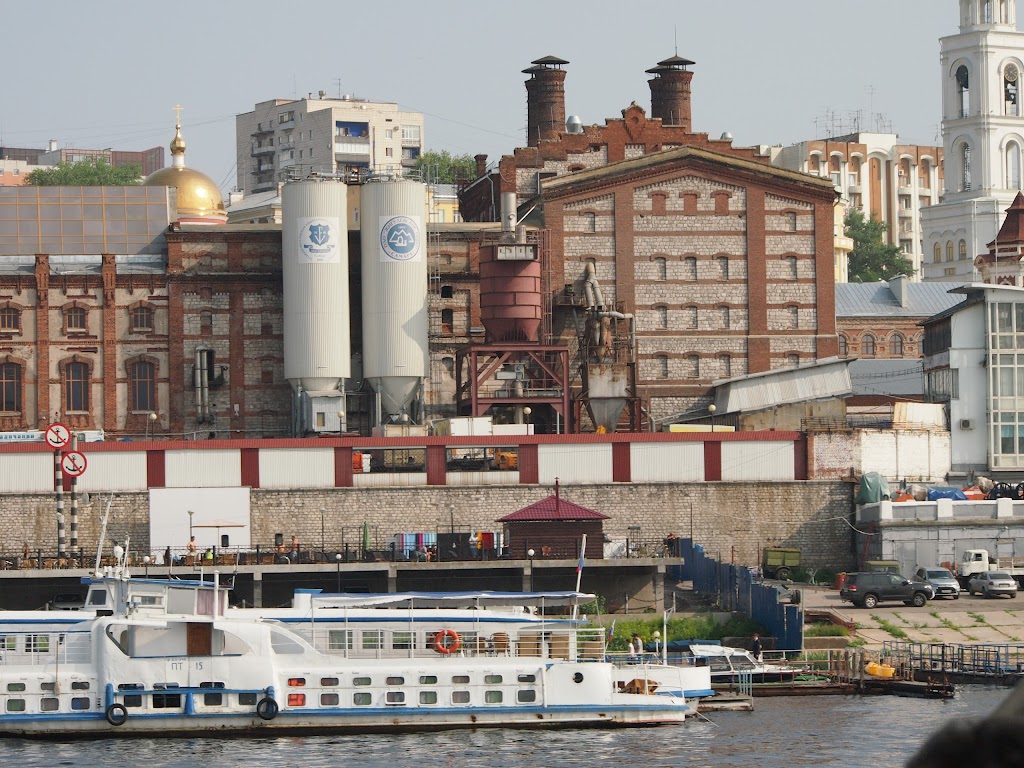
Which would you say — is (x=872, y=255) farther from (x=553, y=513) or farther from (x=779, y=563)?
(x=553, y=513)

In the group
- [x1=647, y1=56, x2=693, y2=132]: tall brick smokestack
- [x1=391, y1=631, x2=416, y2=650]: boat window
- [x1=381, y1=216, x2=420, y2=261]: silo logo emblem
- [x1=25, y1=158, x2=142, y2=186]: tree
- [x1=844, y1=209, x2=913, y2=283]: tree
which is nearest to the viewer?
[x1=391, y1=631, x2=416, y2=650]: boat window

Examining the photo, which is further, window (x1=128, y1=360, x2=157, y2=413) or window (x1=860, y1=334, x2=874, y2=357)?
window (x1=860, y1=334, x2=874, y2=357)

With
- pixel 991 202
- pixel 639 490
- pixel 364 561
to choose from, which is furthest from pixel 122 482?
pixel 991 202

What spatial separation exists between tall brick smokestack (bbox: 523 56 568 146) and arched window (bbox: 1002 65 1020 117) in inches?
2274

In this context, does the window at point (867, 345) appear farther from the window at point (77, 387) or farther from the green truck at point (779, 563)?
the window at point (77, 387)

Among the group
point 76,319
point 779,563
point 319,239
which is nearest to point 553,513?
point 779,563

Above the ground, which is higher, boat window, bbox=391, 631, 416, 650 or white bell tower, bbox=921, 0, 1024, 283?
white bell tower, bbox=921, 0, 1024, 283

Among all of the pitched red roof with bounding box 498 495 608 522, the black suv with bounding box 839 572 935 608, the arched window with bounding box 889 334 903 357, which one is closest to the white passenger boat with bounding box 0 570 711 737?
the black suv with bounding box 839 572 935 608

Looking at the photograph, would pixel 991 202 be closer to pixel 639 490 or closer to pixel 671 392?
pixel 671 392

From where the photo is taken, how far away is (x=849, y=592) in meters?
68.1

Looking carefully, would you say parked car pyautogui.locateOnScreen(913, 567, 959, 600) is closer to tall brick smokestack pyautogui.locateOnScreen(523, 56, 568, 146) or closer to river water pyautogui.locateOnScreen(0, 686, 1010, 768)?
river water pyautogui.locateOnScreen(0, 686, 1010, 768)

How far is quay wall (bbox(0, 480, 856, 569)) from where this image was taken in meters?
78.0

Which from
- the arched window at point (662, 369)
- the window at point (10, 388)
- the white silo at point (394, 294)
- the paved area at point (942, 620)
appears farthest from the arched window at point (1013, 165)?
the window at point (10, 388)

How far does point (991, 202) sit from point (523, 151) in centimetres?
7011
